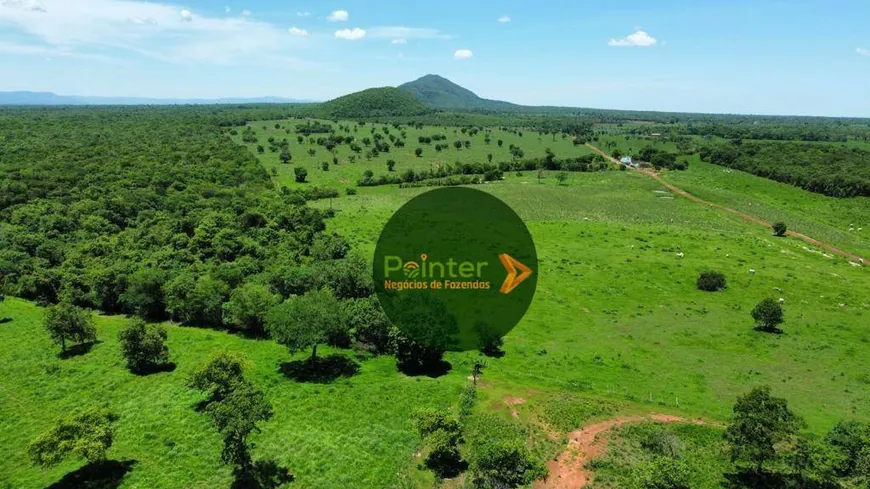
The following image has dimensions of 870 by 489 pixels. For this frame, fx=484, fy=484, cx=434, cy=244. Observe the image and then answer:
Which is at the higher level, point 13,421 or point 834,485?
point 834,485

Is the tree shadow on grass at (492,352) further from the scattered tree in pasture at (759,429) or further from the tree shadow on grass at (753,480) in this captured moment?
the tree shadow on grass at (753,480)

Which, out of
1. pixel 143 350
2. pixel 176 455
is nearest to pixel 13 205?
pixel 143 350

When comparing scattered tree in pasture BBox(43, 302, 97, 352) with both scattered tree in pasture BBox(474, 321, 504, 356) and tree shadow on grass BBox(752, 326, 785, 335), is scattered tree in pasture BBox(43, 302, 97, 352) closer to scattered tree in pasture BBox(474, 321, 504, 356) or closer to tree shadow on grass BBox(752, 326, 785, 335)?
scattered tree in pasture BBox(474, 321, 504, 356)

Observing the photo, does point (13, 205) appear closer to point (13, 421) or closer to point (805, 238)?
point (13, 421)

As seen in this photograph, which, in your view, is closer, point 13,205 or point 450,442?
point 450,442

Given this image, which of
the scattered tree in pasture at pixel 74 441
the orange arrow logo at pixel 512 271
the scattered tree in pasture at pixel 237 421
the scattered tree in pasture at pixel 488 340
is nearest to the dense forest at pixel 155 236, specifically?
the scattered tree in pasture at pixel 488 340
